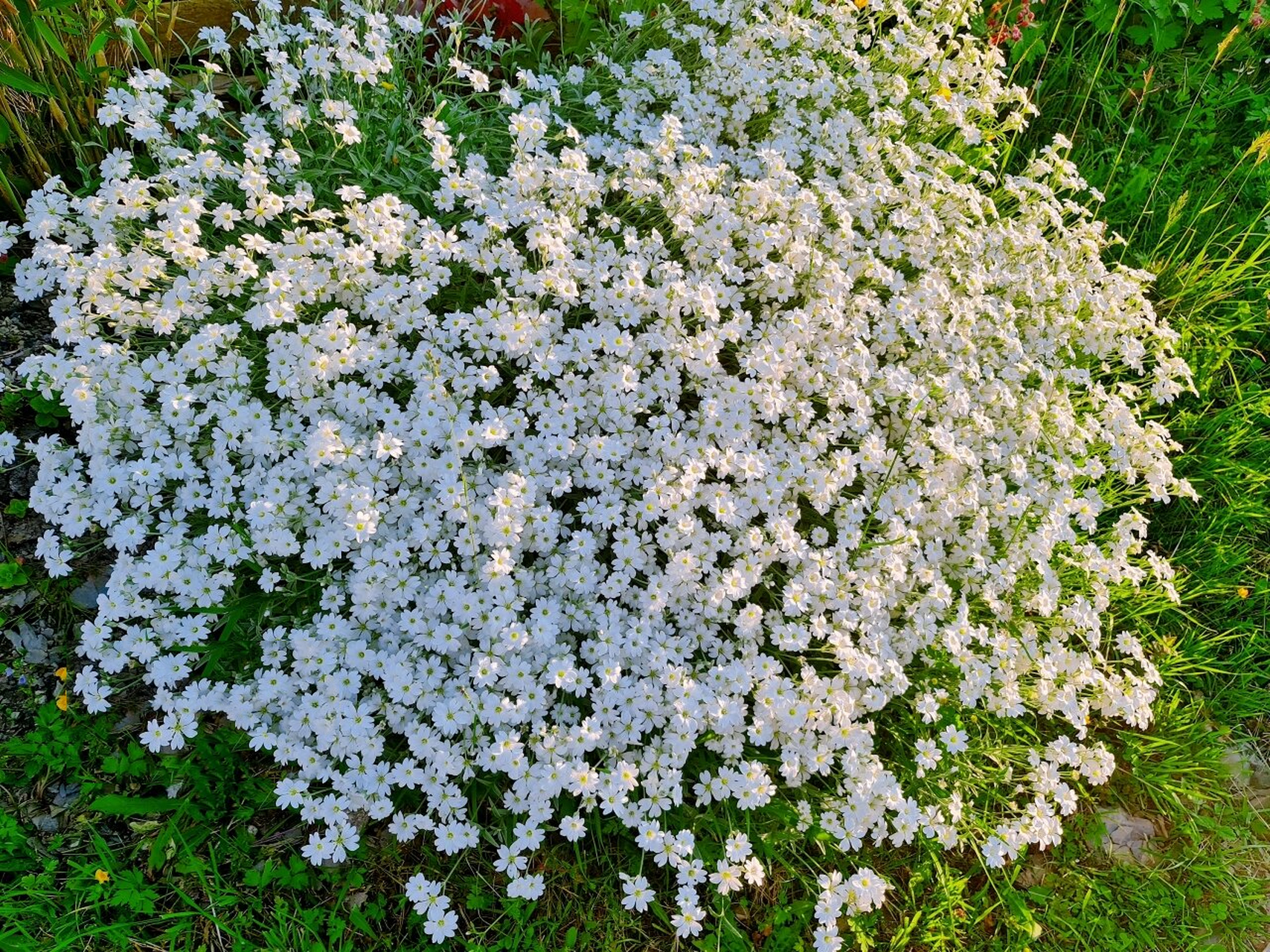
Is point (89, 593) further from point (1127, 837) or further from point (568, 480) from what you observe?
point (1127, 837)

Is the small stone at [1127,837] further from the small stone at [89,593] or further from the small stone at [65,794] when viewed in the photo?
the small stone at [89,593]

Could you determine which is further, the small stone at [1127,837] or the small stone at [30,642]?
the small stone at [1127,837]

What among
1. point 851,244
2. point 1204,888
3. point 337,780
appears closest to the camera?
point 337,780

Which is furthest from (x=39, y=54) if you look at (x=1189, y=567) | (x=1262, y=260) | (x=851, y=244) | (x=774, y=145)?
(x=1262, y=260)

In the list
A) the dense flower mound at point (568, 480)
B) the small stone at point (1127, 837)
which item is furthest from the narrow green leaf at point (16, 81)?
the small stone at point (1127, 837)

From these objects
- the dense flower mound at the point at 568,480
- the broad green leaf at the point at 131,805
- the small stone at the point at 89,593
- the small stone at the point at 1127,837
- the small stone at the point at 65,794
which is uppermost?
the dense flower mound at the point at 568,480

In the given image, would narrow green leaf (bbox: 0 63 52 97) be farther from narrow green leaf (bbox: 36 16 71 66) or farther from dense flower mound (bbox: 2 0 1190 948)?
dense flower mound (bbox: 2 0 1190 948)

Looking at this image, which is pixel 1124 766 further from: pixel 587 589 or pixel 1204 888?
pixel 587 589

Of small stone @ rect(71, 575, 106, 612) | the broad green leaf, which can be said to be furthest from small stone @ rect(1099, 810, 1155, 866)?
small stone @ rect(71, 575, 106, 612)
